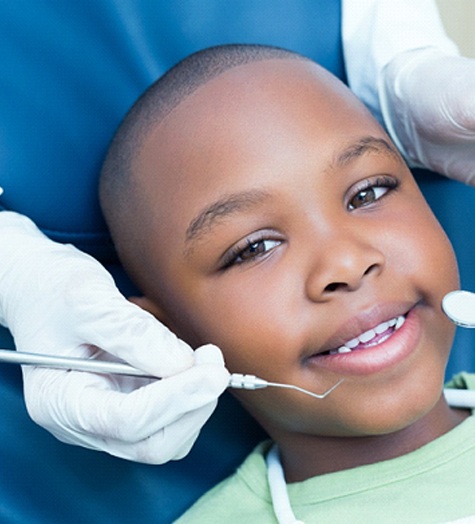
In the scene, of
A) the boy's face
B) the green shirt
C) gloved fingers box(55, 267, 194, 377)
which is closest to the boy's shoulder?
the green shirt

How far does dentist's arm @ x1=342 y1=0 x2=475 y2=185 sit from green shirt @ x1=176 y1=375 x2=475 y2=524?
47cm

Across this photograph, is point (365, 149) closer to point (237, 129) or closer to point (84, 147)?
point (237, 129)

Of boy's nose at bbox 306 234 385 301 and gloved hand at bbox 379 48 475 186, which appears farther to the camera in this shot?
gloved hand at bbox 379 48 475 186

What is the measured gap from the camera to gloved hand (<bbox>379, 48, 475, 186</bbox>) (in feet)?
4.56

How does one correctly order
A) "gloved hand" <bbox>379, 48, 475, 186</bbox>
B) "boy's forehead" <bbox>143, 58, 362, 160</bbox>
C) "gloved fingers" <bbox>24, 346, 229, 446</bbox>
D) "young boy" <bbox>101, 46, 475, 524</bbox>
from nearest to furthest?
"gloved fingers" <bbox>24, 346, 229, 446</bbox>
"young boy" <bbox>101, 46, 475, 524</bbox>
"boy's forehead" <bbox>143, 58, 362, 160</bbox>
"gloved hand" <bbox>379, 48, 475, 186</bbox>

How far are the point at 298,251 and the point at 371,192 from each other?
0.54ft

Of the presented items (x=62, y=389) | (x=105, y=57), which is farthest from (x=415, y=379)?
(x=105, y=57)

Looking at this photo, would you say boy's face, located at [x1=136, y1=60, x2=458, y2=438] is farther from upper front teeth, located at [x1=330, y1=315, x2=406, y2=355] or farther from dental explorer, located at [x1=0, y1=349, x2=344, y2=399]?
dental explorer, located at [x1=0, y1=349, x2=344, y2=399]

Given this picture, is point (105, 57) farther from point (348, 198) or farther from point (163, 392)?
point (163, 392)

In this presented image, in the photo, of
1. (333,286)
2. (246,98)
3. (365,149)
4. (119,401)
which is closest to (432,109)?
(365,149)

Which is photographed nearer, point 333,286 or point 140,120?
point 333,286

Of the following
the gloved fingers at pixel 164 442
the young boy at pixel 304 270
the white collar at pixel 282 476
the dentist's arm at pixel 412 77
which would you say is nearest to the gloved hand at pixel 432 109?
the dentist's arm at pixel 412 77

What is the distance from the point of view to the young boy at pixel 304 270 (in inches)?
43.4

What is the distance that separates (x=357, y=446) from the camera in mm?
1227
